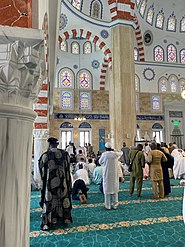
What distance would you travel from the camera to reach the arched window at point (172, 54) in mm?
17000

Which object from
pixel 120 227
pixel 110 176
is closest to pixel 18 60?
pixel 120 227

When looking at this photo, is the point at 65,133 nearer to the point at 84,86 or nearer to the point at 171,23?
the point at 84,86

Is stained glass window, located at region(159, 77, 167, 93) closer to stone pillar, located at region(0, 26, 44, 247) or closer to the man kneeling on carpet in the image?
the man kneeling on carpet

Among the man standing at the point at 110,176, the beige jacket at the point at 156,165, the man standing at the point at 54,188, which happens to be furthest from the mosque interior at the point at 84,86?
the beige jacket at the point at 156,165

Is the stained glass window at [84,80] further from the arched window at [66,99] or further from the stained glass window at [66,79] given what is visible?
the arched window at [66,99]

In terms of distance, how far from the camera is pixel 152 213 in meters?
3.86

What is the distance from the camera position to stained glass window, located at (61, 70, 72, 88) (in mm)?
15844

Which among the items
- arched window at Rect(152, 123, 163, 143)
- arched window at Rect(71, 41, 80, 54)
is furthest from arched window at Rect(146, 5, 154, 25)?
arched window at Rect(152, 123, 163, 143)

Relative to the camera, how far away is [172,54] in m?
17.1

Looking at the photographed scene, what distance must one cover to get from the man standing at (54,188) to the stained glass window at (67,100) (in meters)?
12.4

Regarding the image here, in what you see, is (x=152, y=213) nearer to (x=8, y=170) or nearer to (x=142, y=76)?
(x=8, y=170)

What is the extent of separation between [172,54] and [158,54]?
→ 122 cm

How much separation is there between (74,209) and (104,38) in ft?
37.7

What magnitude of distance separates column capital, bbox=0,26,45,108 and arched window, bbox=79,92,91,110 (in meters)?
15.2
